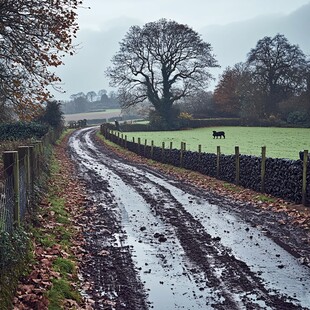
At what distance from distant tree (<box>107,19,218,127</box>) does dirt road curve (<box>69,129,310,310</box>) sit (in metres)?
47.5

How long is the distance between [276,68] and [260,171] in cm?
5141

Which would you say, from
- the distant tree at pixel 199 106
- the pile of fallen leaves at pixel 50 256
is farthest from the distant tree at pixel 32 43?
the distant tree at pixel 199 106

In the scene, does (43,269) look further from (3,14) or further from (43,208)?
(3,14)

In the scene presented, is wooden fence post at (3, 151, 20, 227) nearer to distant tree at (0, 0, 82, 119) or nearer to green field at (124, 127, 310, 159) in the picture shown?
distant tree at (0, 0, 82, 119)

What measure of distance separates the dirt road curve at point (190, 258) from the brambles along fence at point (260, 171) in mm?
1998

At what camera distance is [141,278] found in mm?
6992

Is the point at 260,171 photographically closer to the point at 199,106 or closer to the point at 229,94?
the point at 229,94

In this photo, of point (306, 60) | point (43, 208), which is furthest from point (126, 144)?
point (306, 60)

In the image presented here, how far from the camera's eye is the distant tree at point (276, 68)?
62500mm

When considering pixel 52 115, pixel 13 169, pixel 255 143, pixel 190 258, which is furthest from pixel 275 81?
pixel 13 169

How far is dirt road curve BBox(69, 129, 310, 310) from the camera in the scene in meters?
6.14

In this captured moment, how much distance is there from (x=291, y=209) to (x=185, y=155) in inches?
500

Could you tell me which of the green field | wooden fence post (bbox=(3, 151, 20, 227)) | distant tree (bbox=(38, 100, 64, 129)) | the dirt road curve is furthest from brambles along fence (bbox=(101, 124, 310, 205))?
distant tree (bbox=(38, 100, 64, 129))

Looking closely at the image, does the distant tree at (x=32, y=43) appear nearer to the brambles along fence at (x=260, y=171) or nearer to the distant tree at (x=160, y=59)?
the brambles along fence at (x=260, y=171)
